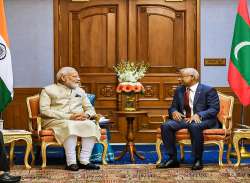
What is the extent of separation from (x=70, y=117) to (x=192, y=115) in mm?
1511

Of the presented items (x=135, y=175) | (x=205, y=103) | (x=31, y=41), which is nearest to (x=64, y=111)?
(x=135, y=175)

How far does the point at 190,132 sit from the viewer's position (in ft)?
22.6

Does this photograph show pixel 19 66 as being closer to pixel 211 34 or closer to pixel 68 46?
pixel 68 46

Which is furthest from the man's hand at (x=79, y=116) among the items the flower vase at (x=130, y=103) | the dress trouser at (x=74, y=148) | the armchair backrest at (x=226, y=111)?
the armchair backrest at (x=226, y=111)

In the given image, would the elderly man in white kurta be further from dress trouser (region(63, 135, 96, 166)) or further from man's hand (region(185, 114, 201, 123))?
man's hand (region(185, 114, 201, 123))

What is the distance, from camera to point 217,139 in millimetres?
6973

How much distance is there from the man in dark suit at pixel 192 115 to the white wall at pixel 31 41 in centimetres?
281

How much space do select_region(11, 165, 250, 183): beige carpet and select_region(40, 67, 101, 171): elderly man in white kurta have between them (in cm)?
26

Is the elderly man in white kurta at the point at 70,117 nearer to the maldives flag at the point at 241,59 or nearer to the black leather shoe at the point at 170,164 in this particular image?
the black leather shoe at the point at 170,164

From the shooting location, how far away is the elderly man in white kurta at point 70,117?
6766 mm

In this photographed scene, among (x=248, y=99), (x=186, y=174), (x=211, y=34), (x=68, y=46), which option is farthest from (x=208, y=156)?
(x=68, y=46)

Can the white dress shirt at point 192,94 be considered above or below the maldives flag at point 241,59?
below

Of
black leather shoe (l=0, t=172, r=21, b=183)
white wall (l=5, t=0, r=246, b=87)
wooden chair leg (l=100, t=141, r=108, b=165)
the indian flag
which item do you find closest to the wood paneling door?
white wall (l=5, t=0, r=246, b=87)

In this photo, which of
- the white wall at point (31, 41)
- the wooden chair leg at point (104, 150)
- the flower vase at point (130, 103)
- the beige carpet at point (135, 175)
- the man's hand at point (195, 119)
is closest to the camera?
the beige carpet at point (135, 175)
